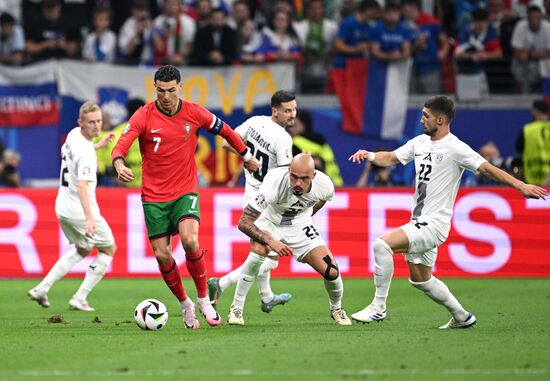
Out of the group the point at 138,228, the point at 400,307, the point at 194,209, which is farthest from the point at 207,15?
the point at 194,209

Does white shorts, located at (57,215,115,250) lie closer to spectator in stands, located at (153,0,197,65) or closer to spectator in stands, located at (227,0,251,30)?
spectator in stands, located at (153,0,197,65)

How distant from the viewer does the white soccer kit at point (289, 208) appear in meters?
11.2

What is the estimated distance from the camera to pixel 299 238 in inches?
452

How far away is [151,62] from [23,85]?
2.35 m

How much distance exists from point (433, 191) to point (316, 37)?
11.0 meters

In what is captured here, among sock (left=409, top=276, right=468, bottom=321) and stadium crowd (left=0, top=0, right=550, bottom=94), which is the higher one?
stadium crowd (left=0, top=0, right=550, bottom=94)

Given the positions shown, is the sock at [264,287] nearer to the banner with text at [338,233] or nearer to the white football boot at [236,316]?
the white football boot at [236,316]

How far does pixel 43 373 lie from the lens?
328 inches

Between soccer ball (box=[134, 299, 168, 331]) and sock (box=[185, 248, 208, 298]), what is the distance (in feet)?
1.63

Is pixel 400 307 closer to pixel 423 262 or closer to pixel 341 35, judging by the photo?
pixel 423 262

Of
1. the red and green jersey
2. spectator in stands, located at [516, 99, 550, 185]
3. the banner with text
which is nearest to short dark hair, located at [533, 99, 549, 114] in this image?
spectator in stands, located at [516, 99, 550, 185]

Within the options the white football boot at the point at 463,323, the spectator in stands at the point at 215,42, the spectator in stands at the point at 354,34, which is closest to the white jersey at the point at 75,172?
the white football boot at the point at 463,323

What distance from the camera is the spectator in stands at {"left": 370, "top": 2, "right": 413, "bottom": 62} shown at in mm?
20812

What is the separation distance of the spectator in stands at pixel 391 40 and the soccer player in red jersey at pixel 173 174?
9826 mm
